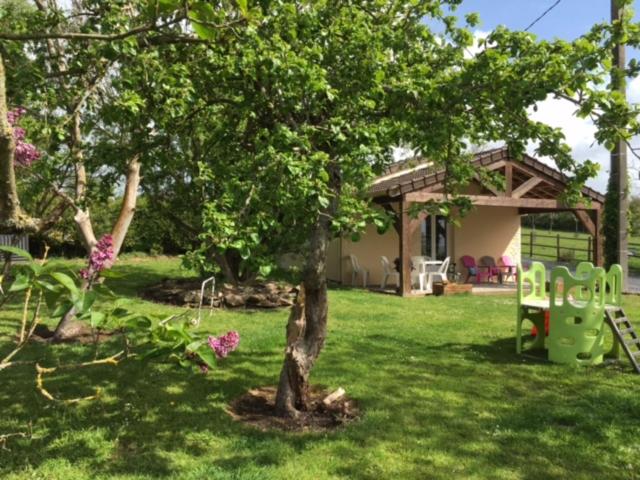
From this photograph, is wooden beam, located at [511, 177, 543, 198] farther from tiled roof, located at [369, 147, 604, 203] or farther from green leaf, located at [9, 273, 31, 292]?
green leaf, located at [9, 273, 31, 292]

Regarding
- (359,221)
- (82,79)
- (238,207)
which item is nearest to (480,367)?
(359,221)

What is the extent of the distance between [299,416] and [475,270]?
1329cm

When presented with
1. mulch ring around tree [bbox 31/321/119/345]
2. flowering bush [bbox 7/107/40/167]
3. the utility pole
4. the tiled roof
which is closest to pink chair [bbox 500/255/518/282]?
the tiled roof

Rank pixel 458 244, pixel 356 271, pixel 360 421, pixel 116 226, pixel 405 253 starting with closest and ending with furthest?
pixel 360 421, pixel 116 226, pixel 405 253, pixel 356 271, pixel 458 244

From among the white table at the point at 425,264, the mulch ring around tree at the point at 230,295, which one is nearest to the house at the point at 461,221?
the white table at the point at 425,264

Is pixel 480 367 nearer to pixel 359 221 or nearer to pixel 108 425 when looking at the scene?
pixel 359 221

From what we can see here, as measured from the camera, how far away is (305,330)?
501 cm

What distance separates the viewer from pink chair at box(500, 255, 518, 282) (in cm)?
1762

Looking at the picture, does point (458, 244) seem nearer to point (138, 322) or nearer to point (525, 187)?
point (525, 187)

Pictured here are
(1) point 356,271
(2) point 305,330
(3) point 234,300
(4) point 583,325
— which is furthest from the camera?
(1) point 356,271

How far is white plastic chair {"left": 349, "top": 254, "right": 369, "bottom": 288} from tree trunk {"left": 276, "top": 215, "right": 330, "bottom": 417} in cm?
1104

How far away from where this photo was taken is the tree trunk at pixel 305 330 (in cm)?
479

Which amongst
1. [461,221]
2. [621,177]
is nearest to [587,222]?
[461,221]

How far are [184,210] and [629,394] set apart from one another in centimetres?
888
